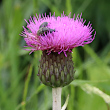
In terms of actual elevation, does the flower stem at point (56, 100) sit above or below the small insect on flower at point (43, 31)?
below

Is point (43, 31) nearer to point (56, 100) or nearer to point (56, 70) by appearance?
point (56, 70)

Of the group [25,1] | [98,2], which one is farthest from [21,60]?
[98,2]

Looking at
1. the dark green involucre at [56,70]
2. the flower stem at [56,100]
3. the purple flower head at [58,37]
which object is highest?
the purple flower head at [58,37]

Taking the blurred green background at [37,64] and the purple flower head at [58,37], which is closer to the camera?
the purple flower head at [58,37]

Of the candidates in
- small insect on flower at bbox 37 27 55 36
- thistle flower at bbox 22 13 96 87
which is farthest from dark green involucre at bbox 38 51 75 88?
small insect on flower at bbox 37 27 55 36

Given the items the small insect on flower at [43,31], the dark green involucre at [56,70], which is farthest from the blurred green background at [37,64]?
the small insect on flower at [43,31]

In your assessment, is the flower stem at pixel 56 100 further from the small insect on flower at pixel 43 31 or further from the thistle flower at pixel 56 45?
the small insect on flower at pixel 43 31
